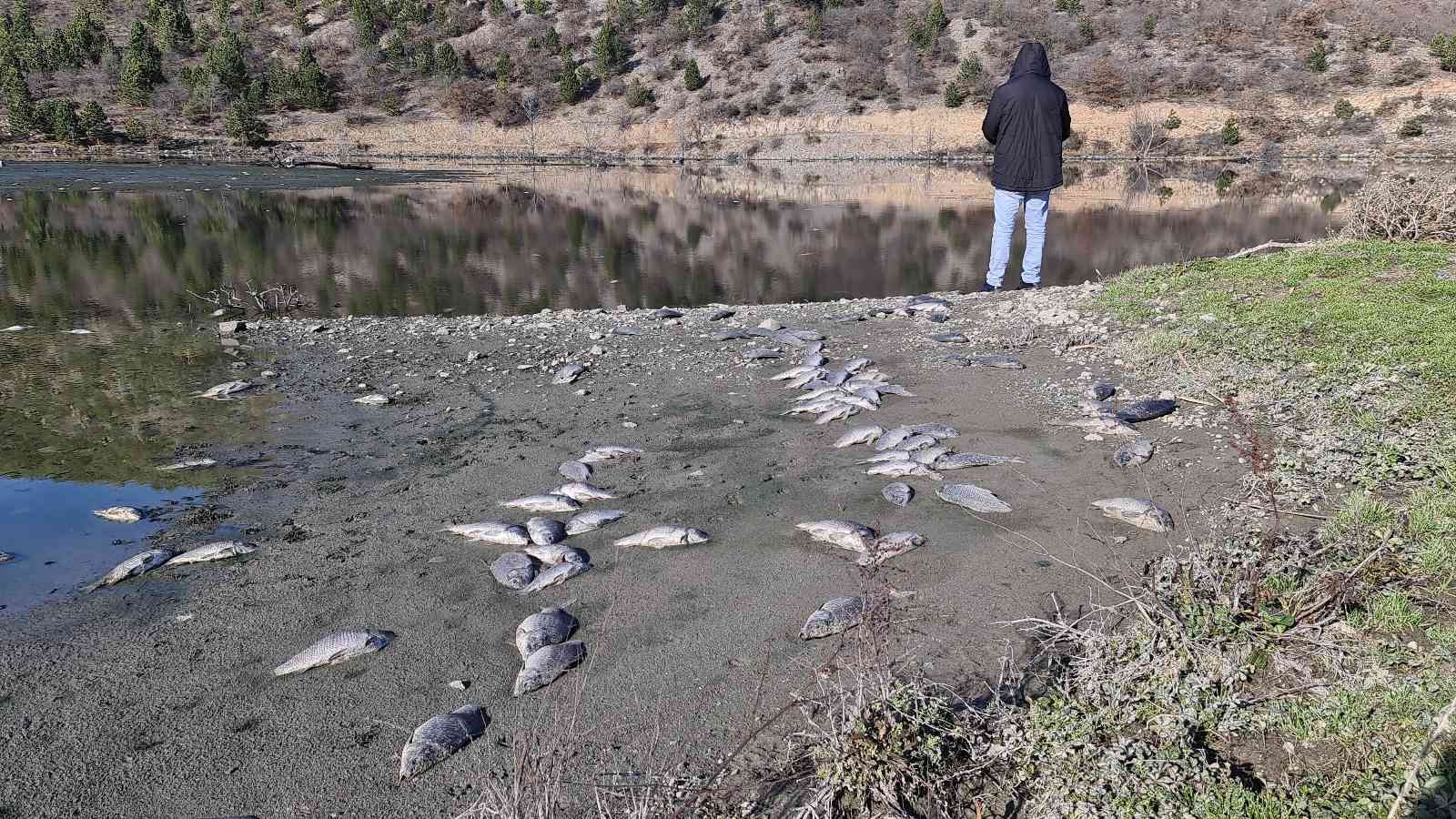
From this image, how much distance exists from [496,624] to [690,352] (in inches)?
213

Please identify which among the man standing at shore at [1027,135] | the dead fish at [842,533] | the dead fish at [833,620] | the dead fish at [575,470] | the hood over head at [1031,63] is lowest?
the dead fish at [575,470]

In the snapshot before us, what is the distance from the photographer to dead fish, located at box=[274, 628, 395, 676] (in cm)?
374

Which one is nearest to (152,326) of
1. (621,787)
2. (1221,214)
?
(621,787)

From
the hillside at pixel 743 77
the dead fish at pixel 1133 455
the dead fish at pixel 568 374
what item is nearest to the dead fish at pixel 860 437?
the dead fish at pixel 1133 455

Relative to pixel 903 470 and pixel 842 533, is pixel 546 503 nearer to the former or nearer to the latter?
pixel 842 533

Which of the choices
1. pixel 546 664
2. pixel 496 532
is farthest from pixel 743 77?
pixel 546 664

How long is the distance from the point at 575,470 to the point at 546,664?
235cm

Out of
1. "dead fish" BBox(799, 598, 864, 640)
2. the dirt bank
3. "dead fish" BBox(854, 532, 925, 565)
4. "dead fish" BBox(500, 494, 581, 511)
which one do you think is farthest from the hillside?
"dead fish" BBox(799, 598, 864, 640)

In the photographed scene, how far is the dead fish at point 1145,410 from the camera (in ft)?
19.5

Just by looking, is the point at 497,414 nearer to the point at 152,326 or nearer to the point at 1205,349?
the point at 1205,349

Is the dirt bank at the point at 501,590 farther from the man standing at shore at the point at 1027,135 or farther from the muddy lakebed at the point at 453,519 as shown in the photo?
the man standing at shore at the point at 1027,135

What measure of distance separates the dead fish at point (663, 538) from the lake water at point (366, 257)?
111 inches

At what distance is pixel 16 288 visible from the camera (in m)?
13.9

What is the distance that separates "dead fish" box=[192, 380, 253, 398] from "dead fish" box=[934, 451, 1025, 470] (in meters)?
6.31
